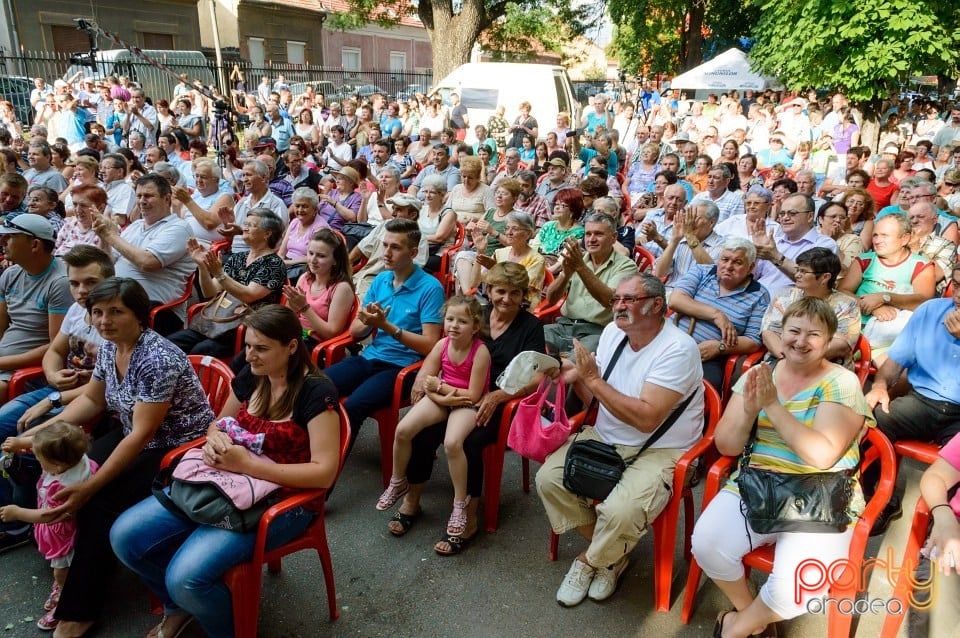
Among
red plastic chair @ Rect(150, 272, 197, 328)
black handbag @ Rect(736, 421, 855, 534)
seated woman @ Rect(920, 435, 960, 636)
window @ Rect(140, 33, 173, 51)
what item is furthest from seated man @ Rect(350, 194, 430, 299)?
window @ Rect(140, 33, 173, 51)

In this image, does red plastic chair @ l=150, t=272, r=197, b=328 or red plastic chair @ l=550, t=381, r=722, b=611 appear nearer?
red plastic chair @ l=550, t=381, r=722, b=611

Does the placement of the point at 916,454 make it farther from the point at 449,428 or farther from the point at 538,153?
the point at 538,153

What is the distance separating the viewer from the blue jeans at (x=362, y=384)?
11.0ft

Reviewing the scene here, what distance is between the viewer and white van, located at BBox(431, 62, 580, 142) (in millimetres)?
14031

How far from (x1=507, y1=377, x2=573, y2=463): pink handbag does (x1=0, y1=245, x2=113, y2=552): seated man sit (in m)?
1.92

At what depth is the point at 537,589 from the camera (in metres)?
2.74

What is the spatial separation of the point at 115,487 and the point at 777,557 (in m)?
2.46

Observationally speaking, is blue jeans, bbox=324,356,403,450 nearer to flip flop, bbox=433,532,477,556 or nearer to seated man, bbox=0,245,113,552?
flip flop, bbox=433,532,477,556

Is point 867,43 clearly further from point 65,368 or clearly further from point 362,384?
point 65,368

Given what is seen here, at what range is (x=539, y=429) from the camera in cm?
278

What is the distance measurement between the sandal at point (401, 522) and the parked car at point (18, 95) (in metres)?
16.3

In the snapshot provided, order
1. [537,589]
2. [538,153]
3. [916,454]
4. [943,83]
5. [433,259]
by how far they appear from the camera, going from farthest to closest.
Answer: [943,83] < [538,153] < [433,259] < [916,454] < [537,589]

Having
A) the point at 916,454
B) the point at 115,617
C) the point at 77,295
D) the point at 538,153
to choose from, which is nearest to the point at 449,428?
the point at 115,617

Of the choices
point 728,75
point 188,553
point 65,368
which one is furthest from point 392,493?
point 728,75
